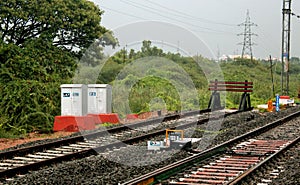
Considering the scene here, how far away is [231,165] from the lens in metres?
8.55

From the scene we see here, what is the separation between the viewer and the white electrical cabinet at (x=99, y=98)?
51.1ft

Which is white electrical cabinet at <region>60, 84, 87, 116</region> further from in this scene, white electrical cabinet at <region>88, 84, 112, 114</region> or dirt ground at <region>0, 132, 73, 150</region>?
dirt ground at <region>0, 132, 73, 150</region>

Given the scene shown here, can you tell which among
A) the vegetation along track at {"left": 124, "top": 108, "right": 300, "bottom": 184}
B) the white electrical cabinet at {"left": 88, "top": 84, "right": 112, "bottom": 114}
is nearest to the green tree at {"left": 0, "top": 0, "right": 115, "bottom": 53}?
the white electrical cabinet at {"left": 88, "top": 84, "right": 112, "bottom": 114}

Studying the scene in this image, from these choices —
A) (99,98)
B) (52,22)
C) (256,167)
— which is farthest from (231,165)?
(52,22)

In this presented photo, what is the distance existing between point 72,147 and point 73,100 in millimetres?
3709

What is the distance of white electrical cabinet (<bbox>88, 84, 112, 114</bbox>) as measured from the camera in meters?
15.6

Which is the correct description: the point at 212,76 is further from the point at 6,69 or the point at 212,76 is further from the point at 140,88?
the point at 6,69

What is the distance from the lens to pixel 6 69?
16359 millimetres

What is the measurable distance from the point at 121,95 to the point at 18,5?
8.23 meters

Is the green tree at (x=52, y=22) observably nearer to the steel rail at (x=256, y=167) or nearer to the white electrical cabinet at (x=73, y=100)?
the white electrical cabinet at (x=73, y=100)

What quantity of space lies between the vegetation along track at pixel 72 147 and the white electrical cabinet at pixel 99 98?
4.54ft

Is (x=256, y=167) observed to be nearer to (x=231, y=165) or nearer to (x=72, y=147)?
(x=231, y=165)

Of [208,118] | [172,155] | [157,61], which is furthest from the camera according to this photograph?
[157,61]

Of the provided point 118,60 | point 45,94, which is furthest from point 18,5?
point 45,94
